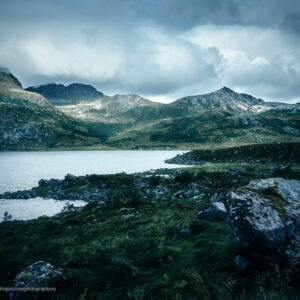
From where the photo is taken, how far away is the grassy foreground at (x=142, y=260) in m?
7.32

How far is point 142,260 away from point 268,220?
6564mm

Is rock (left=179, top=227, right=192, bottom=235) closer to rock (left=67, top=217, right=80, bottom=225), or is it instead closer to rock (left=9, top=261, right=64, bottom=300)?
rock (left=9, top=261, right=64, bottom=300)

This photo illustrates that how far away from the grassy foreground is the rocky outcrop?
2.40 feet

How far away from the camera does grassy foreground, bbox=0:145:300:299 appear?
7324 millimetres

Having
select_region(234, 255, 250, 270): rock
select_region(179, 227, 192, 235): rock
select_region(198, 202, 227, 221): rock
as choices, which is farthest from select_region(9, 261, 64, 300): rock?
select_region(198, 202, 227, 221): rock

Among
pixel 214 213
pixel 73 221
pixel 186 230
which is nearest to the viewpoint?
pixel 186 230

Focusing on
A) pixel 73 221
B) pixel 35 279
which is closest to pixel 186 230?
pixel 35 279

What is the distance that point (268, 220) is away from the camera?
319 inches

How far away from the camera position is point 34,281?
877 centimetres

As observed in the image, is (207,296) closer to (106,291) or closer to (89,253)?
(106,291)

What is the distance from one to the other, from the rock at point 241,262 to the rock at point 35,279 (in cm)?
812

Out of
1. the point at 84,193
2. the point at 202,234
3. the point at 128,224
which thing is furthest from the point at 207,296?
the point at 84,193

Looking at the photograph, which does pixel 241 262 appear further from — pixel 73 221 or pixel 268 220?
pixel 73 221

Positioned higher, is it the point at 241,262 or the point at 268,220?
the point at 268,220
